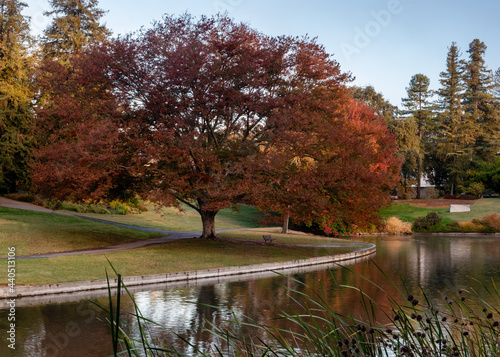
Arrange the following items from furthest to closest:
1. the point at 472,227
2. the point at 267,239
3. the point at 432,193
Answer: the point at 432,193, the point at 472,227, the point at 267,239

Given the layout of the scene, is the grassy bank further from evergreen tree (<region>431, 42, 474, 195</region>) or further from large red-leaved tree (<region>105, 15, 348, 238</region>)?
evergreen tree (<region>431, 42, 474, 195</region>)

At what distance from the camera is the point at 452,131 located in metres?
61.5

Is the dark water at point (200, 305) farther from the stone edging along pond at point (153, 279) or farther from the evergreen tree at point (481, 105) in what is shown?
the evergreen tree at point (481, 105)

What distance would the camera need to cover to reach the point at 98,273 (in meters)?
14.6

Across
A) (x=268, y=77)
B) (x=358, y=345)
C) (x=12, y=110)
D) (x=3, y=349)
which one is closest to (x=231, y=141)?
(x=268, y=77)

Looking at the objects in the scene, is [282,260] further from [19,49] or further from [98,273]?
[19,49]

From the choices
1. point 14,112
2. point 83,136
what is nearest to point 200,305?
point 83,136

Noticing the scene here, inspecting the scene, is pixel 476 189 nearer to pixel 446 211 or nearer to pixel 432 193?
pixel 432 193

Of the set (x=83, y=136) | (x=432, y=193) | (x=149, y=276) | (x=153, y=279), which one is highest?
(x=83, y=136)

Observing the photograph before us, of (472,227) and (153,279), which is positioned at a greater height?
(472,227)

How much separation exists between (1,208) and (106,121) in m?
12.2

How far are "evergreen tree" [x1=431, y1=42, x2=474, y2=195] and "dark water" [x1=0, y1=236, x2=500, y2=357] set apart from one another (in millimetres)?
39565

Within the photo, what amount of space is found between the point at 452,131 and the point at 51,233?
2107 inches

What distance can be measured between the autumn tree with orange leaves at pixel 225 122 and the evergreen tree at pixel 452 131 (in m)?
41.5
